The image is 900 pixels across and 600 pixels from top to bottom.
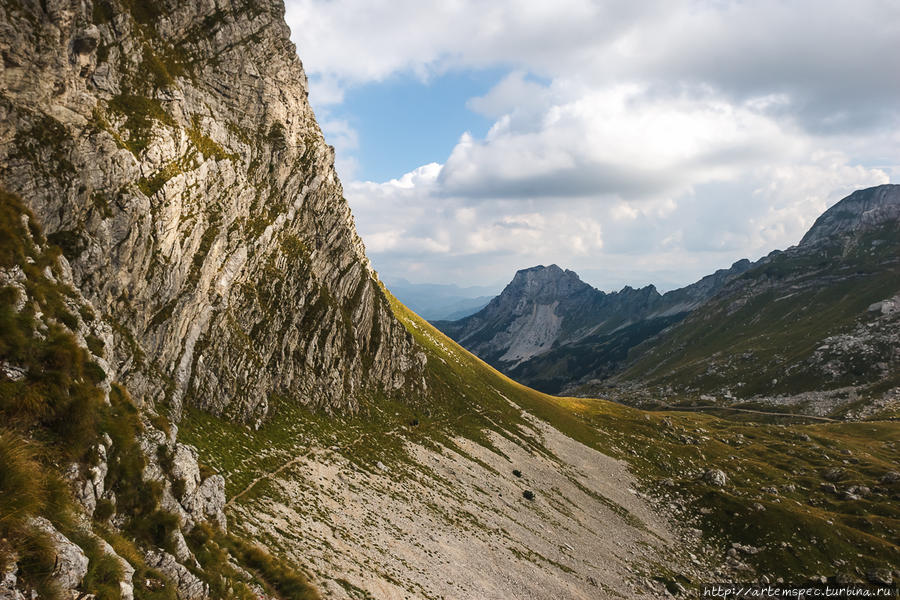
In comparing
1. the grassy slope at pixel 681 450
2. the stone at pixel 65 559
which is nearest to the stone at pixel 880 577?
the grassy slope at pixel 681 450

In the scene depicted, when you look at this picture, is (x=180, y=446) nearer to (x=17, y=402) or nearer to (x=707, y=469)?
(x=17, y=402)

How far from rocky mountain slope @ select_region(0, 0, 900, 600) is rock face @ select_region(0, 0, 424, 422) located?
1.00ft

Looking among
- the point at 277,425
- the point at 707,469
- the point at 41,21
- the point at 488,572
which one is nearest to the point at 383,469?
the point at 277,425

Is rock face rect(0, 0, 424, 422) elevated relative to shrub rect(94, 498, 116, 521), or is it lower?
elevated

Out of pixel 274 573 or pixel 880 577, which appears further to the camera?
pixel 880 577

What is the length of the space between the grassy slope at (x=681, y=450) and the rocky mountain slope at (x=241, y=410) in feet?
2.18

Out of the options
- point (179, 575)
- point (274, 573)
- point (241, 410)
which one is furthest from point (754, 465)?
point (179, 575)

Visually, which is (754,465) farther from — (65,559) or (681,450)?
(65,559)

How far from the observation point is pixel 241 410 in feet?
170

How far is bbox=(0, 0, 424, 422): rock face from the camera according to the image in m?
38.5

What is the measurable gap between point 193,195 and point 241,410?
27531 millimetres

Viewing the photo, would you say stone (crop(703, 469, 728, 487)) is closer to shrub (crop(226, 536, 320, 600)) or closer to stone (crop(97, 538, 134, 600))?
shrub (crop(226, 536, 320, 600))

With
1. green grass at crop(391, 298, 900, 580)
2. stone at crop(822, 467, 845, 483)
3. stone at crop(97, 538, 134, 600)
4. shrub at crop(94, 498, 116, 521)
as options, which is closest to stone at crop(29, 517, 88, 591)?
stone at crop(97, 538, 134, 600)

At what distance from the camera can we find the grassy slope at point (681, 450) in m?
53.8
